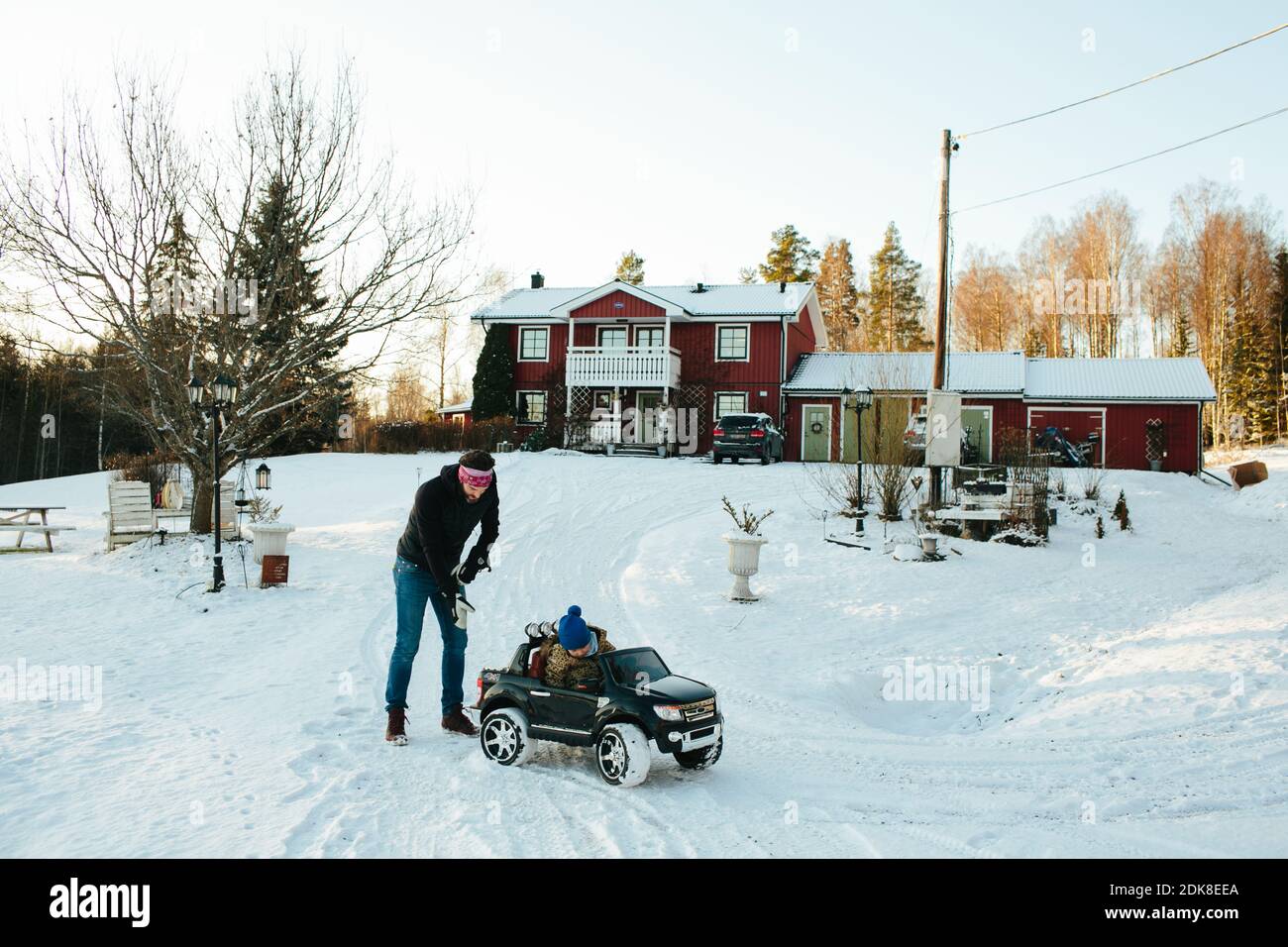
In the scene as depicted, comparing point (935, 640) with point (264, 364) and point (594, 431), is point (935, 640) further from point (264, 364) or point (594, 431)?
point (594, 431)

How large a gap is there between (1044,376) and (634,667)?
98.0 feet

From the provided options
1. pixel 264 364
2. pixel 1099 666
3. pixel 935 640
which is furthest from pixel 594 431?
pixel 1099 666

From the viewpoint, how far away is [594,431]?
3094cm

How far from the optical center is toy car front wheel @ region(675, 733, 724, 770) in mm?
5574

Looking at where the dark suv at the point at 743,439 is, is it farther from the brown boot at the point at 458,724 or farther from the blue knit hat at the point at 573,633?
the blue knit hat at the point at 573,633

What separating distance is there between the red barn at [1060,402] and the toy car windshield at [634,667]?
22452mm

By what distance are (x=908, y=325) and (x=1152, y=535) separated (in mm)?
36902

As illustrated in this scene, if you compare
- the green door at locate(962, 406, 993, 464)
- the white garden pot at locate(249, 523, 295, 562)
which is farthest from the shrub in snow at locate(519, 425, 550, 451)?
the white garden pot at locate(249, 523, 295, 562)

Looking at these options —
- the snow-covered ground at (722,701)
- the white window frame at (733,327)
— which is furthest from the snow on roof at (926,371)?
the snow-covered ground at (722,701)

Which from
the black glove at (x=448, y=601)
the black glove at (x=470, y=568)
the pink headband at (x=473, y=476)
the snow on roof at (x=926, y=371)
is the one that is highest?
the snow on roof at (x=926, y=371)

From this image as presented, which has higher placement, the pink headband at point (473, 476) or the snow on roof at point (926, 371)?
the snow on roof at point (926, 371)

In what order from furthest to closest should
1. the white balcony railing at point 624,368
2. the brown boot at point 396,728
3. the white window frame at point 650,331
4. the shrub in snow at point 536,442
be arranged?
the white window frame at point 650,331
the white balcony railing at point 624,368
the shrub in snow at point 536,442
the brown boot at point 396,728

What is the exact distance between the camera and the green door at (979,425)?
97.7 feet

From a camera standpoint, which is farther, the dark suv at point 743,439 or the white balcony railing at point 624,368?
the white balcony railing at point 624,368
